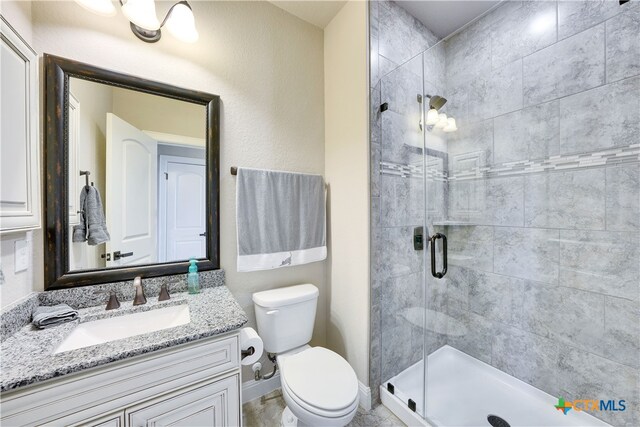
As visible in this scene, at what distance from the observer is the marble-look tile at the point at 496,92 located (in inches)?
64.3

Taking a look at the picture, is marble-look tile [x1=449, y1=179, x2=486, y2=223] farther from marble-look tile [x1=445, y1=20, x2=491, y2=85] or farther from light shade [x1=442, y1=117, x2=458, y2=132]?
marble-look tile [x1=445, y1=20, x2=491, y2=85]

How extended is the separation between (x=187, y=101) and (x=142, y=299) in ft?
3.50

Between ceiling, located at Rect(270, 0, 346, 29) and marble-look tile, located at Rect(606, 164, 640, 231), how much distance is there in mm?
1872

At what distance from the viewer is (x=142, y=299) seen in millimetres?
1180

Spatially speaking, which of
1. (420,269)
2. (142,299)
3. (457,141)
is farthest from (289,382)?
(457,141)

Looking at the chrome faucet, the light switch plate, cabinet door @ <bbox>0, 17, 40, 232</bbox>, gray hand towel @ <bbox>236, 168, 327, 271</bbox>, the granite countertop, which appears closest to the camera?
the granite countertop

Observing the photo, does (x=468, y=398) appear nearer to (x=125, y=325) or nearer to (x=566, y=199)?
(x=566, y=199)

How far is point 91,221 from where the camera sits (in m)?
1.17

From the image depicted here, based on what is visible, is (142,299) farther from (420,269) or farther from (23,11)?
(420,269)

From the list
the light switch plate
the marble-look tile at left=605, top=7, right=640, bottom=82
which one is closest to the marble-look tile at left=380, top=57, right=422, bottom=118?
the marble-look tile at left=605, top=7, right=640, bottom=82

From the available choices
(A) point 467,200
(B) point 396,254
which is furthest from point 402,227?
(A) point 467,200

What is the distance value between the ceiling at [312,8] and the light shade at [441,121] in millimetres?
1005

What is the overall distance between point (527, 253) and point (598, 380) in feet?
2.36

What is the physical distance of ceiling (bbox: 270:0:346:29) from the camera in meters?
1.65
